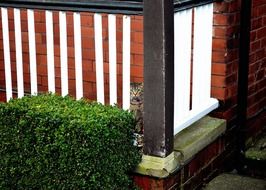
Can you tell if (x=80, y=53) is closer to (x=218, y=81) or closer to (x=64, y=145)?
(x=64, y=145)

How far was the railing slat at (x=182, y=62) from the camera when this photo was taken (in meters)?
4.54

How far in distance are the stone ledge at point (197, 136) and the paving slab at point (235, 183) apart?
338 mm

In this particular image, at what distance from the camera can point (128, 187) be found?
434cm

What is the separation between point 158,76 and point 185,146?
26.5 inches

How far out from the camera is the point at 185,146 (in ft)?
14.8

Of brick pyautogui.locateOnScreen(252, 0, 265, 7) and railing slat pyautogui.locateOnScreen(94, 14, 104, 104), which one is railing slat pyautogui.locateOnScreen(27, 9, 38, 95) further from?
brick pyautogui.locateOnScreen(252, 0, 265, 7)

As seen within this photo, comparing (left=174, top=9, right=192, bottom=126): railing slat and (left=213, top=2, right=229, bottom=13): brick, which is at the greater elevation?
(left=213, top=2, right=229, bottom=13): brick

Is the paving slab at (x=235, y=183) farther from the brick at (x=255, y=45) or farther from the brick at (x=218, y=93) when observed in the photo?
the brick at (x=255, y=45)

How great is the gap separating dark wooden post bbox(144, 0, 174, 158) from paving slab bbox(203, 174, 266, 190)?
2.46ft

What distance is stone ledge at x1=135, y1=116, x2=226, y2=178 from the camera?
426cm

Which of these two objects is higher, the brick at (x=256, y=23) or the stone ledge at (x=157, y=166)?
the brick at (x=256, y=23)

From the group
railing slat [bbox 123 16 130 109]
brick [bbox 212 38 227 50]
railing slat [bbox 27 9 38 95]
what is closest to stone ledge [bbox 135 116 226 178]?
railing slat [bbox 123 16 130 109]

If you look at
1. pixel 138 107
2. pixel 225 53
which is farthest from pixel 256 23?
pixel 138 107

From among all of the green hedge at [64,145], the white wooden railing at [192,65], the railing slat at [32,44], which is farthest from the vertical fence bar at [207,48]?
the railing slat at [32,44]
